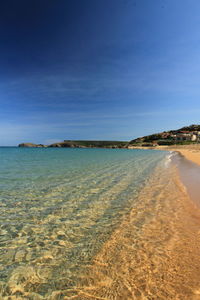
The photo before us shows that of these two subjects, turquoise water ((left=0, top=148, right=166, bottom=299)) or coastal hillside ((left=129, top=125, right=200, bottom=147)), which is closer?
turquoise water ((left=0, top=148, right=166, bottom=299))

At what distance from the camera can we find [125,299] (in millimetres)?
2508

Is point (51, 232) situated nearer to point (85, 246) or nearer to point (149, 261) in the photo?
point (85, 246)

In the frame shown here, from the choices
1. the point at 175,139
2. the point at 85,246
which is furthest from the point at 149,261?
the point at 175,139

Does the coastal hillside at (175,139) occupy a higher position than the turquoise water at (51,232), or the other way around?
the coastal hillside at (175,139)

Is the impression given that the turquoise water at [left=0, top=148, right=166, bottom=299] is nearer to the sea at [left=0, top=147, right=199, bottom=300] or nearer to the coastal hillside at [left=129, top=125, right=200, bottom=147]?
the sea at [left=0, top=147, right=199, bottom=300]

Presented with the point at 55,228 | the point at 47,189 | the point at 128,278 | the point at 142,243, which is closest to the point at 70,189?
the point at 47,189

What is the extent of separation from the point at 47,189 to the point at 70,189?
128 cm

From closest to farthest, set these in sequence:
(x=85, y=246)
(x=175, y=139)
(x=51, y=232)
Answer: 1. (x=85, y=246)
2. (x=51, y=232)
3. (x=175, y=139)

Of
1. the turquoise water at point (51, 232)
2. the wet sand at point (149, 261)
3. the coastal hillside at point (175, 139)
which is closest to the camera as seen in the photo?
the wet sand at point (149, 261)

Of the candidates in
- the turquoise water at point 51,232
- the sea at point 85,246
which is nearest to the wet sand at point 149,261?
the sea at point 85,246

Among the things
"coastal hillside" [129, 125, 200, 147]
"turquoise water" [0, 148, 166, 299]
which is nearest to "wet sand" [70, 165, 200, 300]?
"turquoise water" [0, 148, 166, 299]

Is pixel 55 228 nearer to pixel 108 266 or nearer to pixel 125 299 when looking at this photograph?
pixel 108 266

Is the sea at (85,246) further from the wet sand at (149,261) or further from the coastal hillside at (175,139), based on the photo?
the coastal hillside at (175,139)

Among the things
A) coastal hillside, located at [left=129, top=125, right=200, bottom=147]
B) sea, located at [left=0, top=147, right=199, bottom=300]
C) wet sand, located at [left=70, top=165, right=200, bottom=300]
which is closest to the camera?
wet sand, located at [left=70, top=165, right=200, bottom=300]
